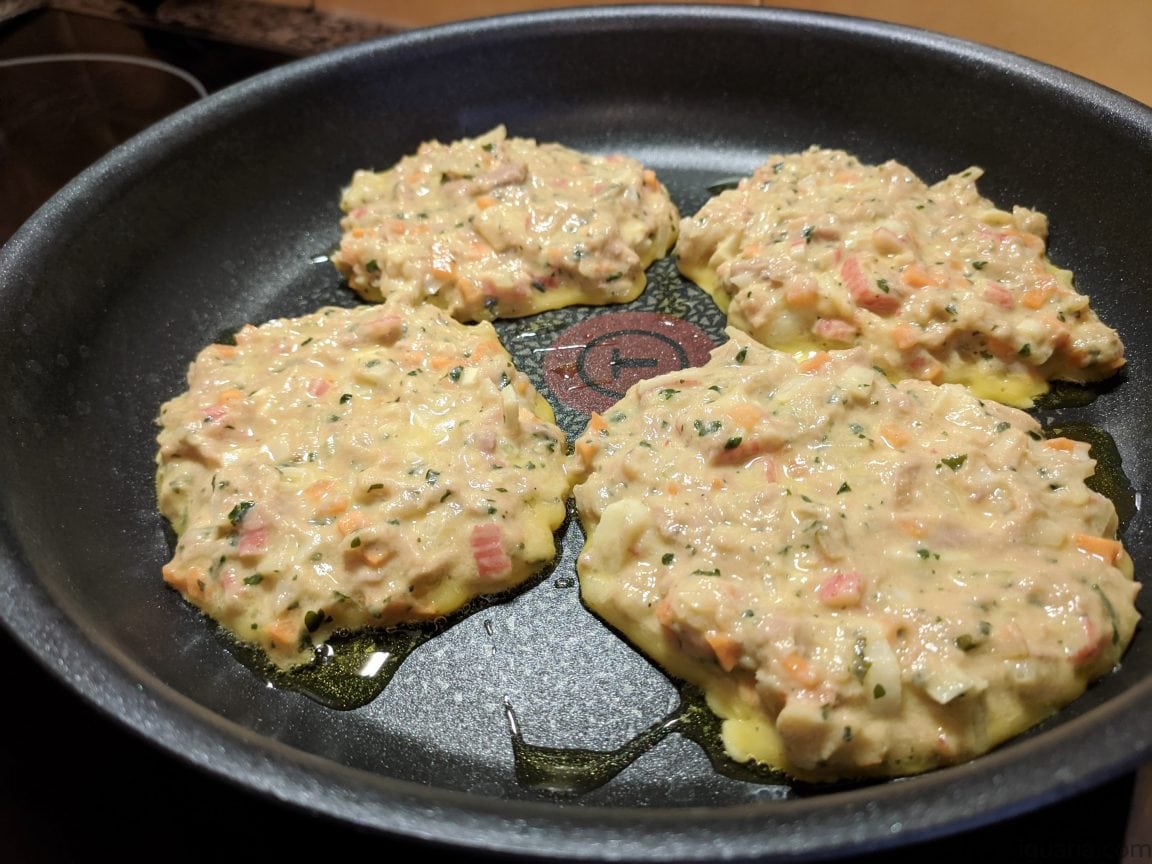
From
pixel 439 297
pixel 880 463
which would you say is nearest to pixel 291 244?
pixel 439 297

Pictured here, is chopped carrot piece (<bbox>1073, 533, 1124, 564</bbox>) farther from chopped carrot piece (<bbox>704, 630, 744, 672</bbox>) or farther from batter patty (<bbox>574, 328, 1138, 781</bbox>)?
chopped carrot piece (<bbox>704, 630, 744, 672</bbox>)

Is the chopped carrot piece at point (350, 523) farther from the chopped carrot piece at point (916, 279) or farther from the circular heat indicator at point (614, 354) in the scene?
the chopped carrot piece at point (916, 279)

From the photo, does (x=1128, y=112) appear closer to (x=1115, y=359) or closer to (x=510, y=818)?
(x=1115, y=359)

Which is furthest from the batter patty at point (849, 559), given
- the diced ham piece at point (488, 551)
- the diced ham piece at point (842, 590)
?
the diced ham piece at point (488, 551)

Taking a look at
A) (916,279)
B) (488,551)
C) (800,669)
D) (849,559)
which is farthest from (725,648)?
(916,279)

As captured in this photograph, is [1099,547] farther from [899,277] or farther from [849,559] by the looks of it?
[899,277]

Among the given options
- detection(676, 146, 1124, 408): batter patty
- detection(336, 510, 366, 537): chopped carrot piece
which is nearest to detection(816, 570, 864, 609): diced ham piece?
detection(676, 146, 1124, 408): batter patty
